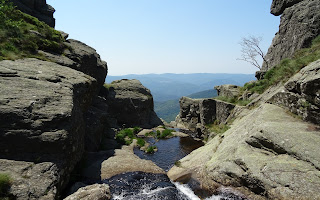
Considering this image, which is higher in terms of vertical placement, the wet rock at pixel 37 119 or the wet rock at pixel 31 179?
the wet rock at pixel 37 119

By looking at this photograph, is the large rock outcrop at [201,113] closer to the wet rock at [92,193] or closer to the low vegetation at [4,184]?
the wet rock at [92,193]

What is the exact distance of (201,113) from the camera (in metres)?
44.6

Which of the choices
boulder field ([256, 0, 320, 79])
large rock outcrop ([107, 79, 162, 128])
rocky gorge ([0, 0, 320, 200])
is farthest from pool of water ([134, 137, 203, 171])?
boulder field ([256, 0, 320, 79])

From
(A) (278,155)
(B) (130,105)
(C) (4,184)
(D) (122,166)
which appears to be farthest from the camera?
(B) (130,105)

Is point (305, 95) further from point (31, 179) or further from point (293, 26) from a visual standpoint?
point (293, 26)

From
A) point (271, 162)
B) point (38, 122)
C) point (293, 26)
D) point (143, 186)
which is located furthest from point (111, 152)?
point (293, 26)

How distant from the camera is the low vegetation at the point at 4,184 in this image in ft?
34.9

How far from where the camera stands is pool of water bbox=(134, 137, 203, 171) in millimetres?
27678

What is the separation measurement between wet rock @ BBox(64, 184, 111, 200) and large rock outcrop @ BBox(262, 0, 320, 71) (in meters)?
34.5

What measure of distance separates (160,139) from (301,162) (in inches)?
1164

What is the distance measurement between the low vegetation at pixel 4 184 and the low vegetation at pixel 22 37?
12910mm

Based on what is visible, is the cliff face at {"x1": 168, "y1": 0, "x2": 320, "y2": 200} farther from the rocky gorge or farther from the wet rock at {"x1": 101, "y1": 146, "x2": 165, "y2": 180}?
the wet rock at {"x1": 101, "y1": 146, "x2": 165, "y2": 180}

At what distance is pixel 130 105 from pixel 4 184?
4027cm

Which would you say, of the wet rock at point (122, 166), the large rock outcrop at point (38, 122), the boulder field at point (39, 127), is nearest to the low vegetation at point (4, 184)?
the boulder field at point (39, 127)
